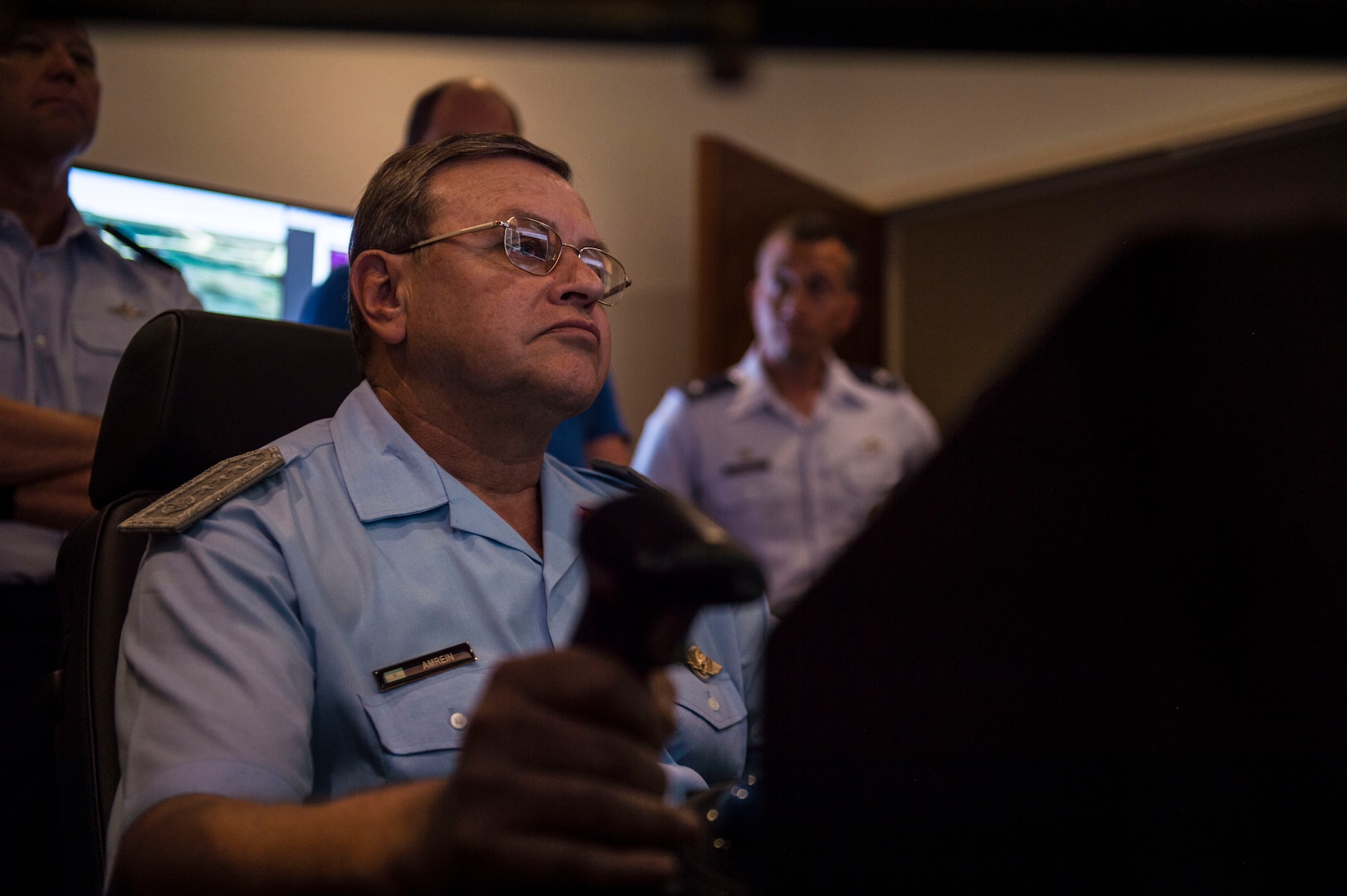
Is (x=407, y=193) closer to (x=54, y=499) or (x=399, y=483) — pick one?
(x=399, y=483)

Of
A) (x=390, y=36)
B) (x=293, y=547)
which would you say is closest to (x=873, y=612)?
(x=390, y=36)

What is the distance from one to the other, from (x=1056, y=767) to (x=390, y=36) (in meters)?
0.51

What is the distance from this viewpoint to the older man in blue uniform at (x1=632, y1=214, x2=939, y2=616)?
120 inches

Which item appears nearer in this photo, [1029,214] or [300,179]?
[300,179]

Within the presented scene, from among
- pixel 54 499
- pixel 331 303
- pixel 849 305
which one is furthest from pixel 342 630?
pixel 849 305

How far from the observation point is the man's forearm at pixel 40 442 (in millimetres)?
1271

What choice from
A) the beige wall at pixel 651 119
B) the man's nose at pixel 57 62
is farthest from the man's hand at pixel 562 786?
the beige wall at pixel 651 119

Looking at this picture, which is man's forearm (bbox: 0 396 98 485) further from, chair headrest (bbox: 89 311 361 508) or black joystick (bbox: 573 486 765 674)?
black joystick (bbox: 573 486 765 674)

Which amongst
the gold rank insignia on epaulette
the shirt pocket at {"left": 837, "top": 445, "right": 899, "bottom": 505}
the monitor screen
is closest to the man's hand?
the gold rank insignia on epaulette

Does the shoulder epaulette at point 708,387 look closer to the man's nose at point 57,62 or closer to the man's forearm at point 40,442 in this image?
the man's nose at point 57,62

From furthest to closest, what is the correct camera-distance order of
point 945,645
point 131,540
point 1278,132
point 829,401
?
point 1278,132, point 829,401, point 131,540, point 945,645

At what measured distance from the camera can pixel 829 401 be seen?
3178 millimetres

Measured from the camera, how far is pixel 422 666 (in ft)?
3.01

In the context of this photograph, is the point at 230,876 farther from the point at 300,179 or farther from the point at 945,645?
the point at 300,179
